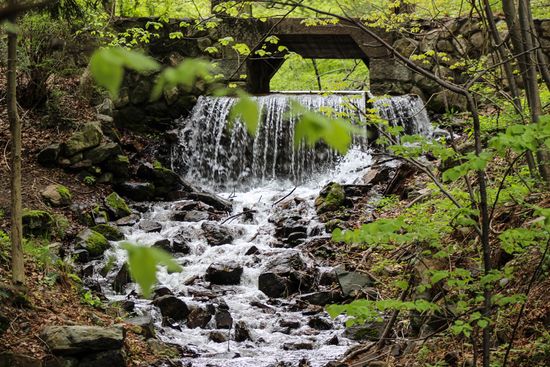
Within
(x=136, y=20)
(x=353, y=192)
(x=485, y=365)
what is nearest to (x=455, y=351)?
(x=485, y=365)

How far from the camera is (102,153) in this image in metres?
11.4

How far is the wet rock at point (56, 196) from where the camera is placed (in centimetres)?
962

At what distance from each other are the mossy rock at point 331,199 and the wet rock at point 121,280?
379cm

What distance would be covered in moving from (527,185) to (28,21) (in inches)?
390

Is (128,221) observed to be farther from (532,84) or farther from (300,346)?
(532,84)

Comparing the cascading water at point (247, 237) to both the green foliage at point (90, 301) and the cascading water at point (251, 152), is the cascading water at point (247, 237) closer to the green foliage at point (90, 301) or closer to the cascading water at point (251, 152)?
the cascading water at point (251, 152)

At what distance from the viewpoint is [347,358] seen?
5473mm

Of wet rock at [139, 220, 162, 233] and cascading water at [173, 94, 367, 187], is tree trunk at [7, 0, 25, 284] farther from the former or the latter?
cascading water at [173, 94, 367, 187]

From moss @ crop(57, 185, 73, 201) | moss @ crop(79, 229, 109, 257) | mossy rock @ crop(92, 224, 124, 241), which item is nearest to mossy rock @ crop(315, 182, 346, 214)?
mossy rock @ crop(92, 224, 124, 241)

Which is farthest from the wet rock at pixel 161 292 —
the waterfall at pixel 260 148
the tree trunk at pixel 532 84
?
the waterfall at pixel 260 148

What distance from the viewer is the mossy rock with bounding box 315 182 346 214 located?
1051cm

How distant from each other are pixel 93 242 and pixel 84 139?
315cm

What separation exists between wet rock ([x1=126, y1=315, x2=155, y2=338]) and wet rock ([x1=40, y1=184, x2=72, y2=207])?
3.80m

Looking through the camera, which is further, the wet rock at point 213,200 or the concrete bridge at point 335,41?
the concrete bridge at point 335,41
